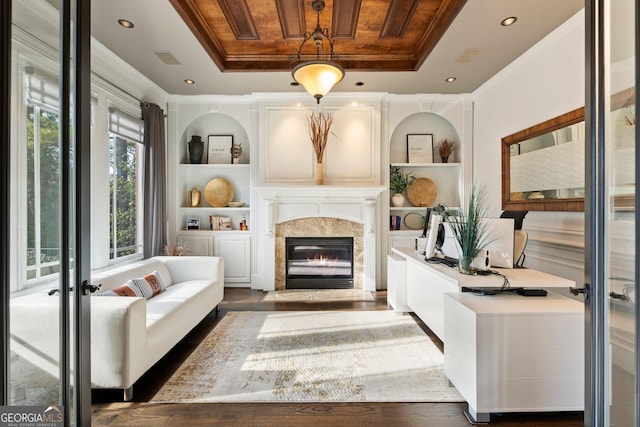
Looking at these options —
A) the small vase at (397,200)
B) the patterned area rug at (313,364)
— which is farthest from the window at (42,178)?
the small vase at (397,200)

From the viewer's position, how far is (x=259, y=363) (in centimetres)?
262

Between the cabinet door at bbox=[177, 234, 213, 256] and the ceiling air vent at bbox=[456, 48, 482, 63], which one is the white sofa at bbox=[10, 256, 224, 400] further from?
the ceiling air vent at bbox=[456, 48, 482, 63]

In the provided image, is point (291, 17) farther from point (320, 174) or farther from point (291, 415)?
point (291, 415)

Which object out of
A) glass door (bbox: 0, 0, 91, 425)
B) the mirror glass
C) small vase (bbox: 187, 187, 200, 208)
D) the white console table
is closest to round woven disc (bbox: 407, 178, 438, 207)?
the mirror glass

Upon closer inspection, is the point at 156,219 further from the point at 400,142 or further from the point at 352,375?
the point at 400,142

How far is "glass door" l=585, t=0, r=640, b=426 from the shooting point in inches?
44.8

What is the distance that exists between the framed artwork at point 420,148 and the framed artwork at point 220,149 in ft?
9.09

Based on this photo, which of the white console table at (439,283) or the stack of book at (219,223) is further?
the stack of book at (219,223)

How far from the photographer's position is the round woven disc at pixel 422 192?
5.25 m

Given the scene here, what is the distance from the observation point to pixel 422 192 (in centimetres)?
526

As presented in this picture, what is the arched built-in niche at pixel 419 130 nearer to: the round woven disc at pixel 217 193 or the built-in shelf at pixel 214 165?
the built-in shelf at pixel 214 165

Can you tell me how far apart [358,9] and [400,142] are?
2.51 m

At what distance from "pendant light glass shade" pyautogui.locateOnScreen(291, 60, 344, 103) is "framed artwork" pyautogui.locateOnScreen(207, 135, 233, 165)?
8.18 feet

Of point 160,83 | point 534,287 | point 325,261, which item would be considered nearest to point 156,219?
point 160,83
